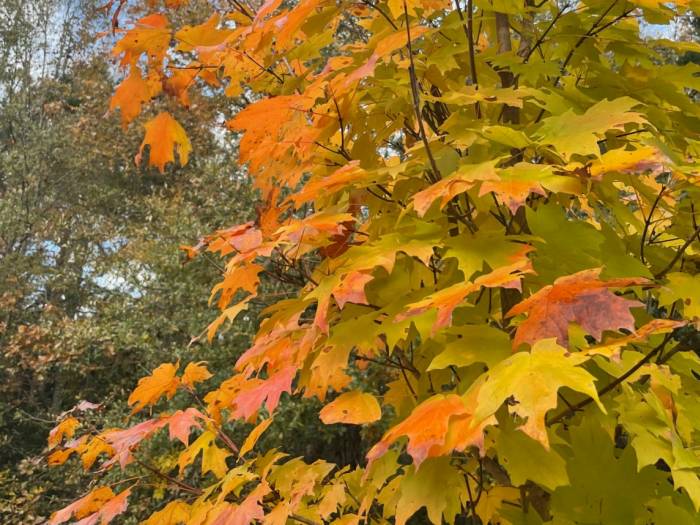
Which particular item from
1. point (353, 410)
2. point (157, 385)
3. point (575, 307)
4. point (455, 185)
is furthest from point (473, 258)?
point (157, 385)

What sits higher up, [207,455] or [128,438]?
[128,438]

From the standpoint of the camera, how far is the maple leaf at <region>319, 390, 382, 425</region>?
98cm

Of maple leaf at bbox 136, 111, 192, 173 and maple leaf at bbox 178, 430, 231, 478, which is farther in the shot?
maple leaf at bbox 178, 430, 231, 478

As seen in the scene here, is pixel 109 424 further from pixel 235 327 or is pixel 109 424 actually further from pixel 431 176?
pixel 431 176

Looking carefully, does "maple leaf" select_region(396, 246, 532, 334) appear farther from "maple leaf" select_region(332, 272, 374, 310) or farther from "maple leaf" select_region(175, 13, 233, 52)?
"maple leaf" select_region(175, 13, 233, 52)

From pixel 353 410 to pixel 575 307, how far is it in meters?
0.46

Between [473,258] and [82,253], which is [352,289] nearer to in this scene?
[473,258]

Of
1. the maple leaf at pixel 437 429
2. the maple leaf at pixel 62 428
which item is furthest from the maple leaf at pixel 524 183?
the maple leaf at pixel 62 428

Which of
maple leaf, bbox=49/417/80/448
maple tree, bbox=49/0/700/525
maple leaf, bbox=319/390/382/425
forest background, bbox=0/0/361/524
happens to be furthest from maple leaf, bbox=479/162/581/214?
forest background, bbox=0/0/361/524

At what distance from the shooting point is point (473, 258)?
0.90 m

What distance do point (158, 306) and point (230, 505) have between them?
4808mm

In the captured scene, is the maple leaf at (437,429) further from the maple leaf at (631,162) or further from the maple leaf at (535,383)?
the maple leaf at (631,162)

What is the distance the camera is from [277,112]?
112cm

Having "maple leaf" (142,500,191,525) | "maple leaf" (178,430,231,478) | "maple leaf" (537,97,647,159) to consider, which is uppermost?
"maple leaf" (537,97,647,159)
